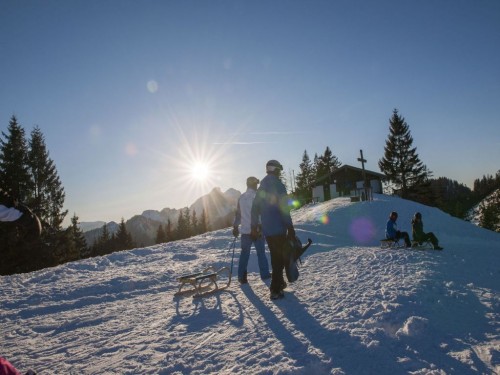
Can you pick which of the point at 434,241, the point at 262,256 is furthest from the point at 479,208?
the point at 262,256

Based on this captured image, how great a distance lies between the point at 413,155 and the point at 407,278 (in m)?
45.5

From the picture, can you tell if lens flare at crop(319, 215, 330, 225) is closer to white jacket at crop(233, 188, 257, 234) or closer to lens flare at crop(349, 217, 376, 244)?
lens flare at crop(349, 217, 376, 244)

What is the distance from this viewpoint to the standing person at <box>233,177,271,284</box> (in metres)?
7.20

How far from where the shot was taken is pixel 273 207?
5.60 meters

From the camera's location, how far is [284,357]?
11.0 feet

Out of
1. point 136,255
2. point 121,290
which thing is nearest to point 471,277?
point 121,290

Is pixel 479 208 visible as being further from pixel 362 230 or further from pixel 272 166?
pixel 272 166

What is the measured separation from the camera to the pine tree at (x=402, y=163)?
4459cm

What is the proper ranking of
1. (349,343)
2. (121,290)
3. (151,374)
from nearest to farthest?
(151,374) → (349,343) → (121,290)

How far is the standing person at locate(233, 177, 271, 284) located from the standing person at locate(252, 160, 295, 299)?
1.51m

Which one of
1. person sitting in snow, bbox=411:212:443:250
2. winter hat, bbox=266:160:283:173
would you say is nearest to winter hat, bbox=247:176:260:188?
winter hat, bbox=266:160:283:173

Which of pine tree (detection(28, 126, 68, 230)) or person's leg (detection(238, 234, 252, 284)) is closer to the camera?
person's leg (detection(238, 234, 252, 284))

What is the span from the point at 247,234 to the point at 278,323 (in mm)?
3004

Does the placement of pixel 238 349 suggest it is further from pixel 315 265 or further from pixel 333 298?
pixel 315 265
